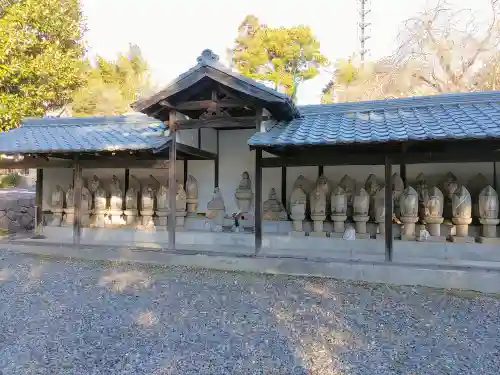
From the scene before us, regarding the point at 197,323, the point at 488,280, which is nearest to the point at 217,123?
the point at 197,323

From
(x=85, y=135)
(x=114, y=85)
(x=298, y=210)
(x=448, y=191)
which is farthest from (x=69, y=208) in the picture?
(x=114, y=85)

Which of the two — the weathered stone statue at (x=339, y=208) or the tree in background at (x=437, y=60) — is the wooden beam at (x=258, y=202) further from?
the tree in background at (x=437, y=60)

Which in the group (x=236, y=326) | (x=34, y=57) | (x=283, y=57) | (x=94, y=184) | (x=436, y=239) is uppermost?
(x=283, y=57)

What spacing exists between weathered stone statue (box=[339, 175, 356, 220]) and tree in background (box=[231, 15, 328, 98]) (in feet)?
58.5

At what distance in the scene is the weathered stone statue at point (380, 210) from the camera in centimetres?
669

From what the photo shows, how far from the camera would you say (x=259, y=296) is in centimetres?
509

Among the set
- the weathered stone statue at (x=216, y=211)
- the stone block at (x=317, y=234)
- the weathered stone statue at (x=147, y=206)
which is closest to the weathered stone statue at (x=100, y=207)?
the weathered stone statue at (x=147, y=206)

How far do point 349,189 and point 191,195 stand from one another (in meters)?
3.29

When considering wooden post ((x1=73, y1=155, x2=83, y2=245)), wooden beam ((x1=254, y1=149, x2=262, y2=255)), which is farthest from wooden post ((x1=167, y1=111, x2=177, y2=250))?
wooden post ((x1=73, y1=155, x2=83, y2=245))

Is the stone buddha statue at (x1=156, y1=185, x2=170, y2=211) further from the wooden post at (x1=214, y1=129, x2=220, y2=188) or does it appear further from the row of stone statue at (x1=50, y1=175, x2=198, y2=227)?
the wooden post at (x1=214, y1=129, x2=220, y2=188)

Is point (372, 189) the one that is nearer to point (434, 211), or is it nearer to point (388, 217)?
point (434, 211)

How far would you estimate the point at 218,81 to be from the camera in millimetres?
6105

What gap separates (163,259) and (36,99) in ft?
22.4

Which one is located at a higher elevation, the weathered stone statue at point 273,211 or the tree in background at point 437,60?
the tree in background at point 437,60
